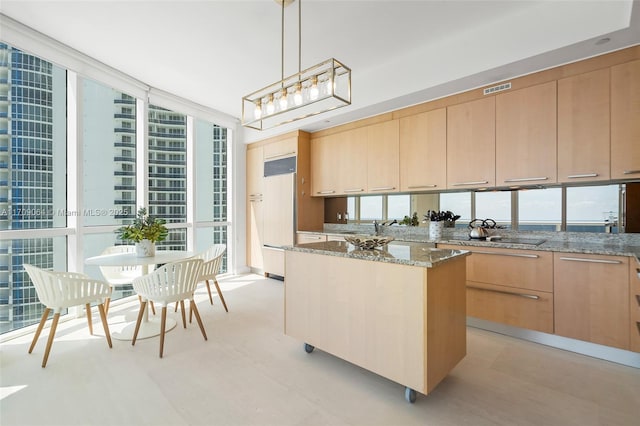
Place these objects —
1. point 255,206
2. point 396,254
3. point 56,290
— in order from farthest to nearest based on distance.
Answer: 1. point 255,206
2. point 56,290
3. point 396,254

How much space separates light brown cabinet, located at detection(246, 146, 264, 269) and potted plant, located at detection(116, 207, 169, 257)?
222 centimetres

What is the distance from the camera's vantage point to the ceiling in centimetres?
227

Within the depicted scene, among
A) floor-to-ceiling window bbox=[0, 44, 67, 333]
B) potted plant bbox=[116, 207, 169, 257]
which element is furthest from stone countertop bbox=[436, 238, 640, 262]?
floor-to-ceiling window bbox=[0, 44, 67, 333]

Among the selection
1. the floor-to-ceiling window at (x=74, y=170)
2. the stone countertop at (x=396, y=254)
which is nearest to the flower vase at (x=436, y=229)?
the stone countertop at (x=396, y=254)

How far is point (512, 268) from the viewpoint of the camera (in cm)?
254

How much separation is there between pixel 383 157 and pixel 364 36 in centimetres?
144

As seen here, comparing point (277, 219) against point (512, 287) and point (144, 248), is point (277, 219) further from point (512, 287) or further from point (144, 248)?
point (512, 287)

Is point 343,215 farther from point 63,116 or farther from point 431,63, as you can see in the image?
point 63,116

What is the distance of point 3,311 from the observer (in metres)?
2.64

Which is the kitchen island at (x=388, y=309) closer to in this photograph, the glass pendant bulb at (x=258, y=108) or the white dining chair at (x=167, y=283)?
the white dining chair at (x=167, y=283)

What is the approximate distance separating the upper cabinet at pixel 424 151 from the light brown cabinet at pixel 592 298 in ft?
4.45

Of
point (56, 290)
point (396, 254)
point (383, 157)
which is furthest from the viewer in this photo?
point (383, 157)

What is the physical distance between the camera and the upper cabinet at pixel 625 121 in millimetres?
2199

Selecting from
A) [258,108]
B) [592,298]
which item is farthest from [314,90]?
[592,298]
